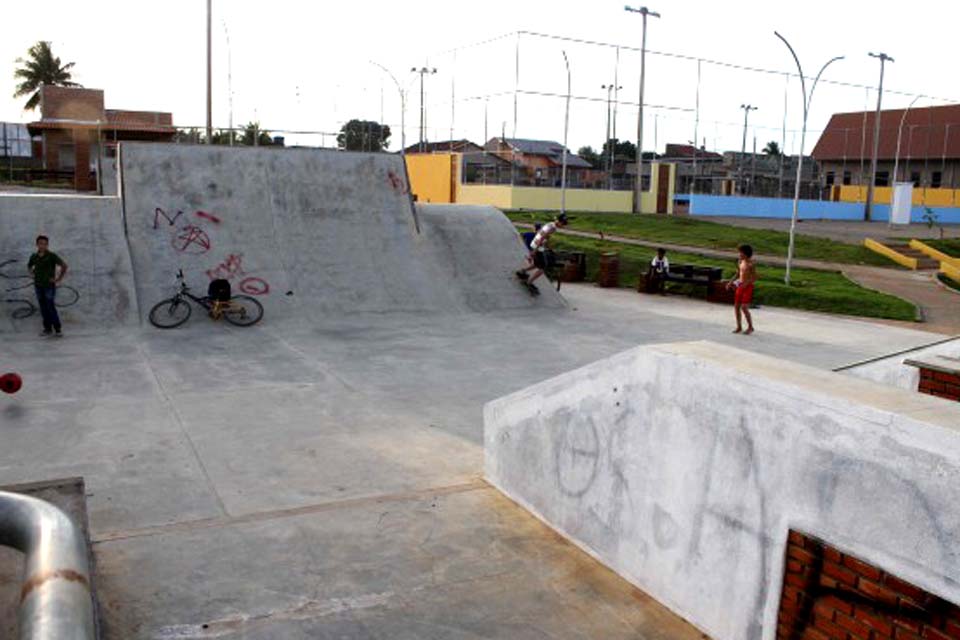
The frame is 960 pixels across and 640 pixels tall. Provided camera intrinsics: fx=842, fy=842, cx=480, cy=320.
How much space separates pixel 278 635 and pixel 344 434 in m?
3.95

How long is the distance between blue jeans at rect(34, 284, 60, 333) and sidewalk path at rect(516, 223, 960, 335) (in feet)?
55.7

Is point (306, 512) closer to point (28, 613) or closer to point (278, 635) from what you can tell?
point (278, 635)

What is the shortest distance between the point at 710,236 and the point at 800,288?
14.4m

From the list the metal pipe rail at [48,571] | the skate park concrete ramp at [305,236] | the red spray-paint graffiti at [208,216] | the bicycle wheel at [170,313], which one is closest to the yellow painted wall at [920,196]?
the skate park concrete ramp at [305,236]

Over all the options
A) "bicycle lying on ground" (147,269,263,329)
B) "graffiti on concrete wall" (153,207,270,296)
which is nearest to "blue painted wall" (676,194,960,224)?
"graffiti on concrete wall" (153,207,270,296)

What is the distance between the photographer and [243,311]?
15188mm

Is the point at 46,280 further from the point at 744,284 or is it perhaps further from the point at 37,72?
the point at 37,72

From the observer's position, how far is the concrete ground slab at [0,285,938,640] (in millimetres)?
5043

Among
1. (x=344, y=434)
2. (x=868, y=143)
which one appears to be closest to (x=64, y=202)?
(x=344, y=434)

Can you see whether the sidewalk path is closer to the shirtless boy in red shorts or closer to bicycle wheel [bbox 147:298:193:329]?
the shirtless boy in red shorts

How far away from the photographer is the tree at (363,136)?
41.8 metres

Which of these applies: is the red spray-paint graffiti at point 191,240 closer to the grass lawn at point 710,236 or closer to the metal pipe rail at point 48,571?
the metal pipe rail at point 48,571

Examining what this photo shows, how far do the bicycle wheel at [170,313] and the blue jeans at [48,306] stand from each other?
159cm

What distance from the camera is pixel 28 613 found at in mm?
2141
